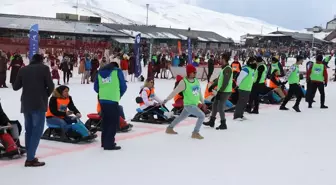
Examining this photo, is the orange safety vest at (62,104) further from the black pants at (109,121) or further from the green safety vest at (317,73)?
the green safety vest at (317,73)

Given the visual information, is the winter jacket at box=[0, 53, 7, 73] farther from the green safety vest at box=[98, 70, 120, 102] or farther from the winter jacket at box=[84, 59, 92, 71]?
the green safety vest at box=[98, 70, 120, 102]

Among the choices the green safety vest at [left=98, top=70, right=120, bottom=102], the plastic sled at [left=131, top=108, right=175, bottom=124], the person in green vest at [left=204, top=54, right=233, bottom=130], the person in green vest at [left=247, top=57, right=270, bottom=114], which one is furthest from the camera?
the person in green vest at [left=247, top=57, right=270, bottom=114]

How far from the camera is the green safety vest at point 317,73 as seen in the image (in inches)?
495

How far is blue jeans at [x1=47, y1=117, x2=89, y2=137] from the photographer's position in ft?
24.0

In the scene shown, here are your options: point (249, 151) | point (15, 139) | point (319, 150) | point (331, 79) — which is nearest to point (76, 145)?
point (15, 139)

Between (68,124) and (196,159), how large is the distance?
212 cm

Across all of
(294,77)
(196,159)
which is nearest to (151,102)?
(196,159)

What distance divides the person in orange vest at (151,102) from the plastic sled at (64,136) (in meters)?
2.01

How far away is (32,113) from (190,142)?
293cm

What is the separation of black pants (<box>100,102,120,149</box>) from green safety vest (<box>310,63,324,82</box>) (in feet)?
24.2

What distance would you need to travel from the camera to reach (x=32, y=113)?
5703 millimetres

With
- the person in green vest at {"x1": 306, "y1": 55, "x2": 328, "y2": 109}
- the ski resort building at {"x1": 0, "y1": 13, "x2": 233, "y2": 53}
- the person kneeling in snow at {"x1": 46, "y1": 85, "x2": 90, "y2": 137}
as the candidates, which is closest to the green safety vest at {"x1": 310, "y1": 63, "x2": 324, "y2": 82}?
the person in green vest at {"x1": 306, "y1": 55, "x2": 328, "y2": 109}

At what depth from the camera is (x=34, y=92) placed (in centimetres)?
566

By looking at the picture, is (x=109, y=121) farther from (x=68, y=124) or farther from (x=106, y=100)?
(x=68, y=124)
